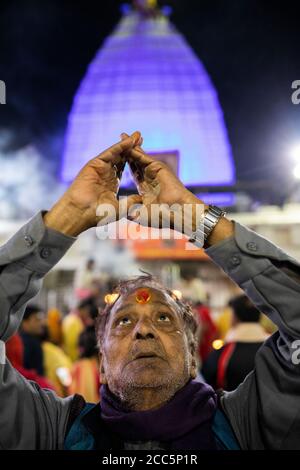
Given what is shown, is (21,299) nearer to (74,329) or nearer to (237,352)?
(237,352)

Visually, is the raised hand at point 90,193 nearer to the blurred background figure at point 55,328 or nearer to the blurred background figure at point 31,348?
the blurred background figure at point 31,348

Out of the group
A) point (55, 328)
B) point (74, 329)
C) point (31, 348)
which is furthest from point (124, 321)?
point (55, 328)

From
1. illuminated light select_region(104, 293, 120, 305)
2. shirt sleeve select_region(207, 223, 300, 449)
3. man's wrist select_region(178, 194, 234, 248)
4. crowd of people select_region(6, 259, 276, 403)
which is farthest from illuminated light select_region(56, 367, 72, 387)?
man's wrist select_region(178, 194, 234, 248)

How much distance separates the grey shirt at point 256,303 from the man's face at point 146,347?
0.95ft

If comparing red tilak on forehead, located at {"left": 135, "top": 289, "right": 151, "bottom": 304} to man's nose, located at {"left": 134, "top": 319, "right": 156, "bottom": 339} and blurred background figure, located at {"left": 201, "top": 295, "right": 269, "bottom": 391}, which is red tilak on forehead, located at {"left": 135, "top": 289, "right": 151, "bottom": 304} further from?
blurred background figure, located at {"left": 201, "top": 295, "right": 269, "bottom": 391}

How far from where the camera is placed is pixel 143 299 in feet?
6.67

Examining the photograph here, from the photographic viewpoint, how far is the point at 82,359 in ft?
13.0

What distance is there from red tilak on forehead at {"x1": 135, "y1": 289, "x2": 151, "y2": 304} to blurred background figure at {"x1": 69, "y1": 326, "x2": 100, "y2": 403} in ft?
6.06

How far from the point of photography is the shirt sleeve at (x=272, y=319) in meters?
1.77

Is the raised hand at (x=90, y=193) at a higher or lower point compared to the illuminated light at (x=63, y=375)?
higher

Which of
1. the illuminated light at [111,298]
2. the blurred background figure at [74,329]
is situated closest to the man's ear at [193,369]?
the illuminated light at [111,298]

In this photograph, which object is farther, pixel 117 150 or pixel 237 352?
pixel 237 352

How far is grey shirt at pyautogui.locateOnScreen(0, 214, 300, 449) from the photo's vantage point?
5.81 ft

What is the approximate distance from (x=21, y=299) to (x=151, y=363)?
52 cm
